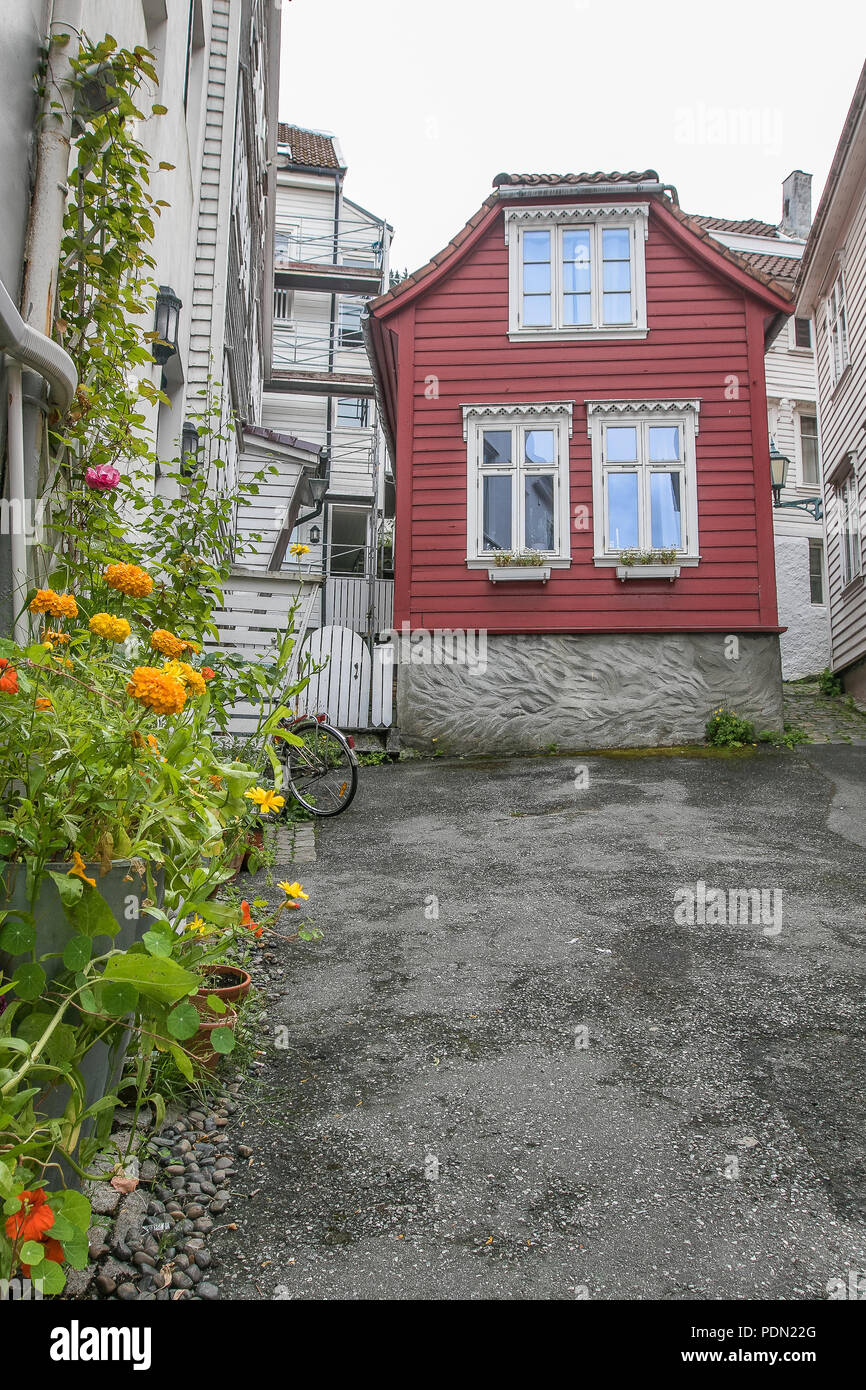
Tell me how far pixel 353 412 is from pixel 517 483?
1360cm

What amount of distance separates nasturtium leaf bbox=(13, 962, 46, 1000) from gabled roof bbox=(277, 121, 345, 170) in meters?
27.4

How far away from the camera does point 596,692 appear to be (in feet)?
36.3

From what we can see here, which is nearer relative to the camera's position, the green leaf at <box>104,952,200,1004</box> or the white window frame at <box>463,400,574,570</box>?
the green leaf at <box>104,952,200,1004</box>

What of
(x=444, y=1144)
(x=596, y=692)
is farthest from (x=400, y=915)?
(x=596, y=692)

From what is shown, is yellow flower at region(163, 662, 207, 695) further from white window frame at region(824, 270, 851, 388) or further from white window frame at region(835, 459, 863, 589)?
white window frame at region(824, 270, 851, 388)

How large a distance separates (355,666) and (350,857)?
222 inches

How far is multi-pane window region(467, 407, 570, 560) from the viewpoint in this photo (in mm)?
11438

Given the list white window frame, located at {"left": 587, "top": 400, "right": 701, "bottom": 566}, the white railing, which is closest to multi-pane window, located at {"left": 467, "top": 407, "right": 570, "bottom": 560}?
white window frame, located at {"left": 587, "top": 400, "right": 701, "bottom": 566}

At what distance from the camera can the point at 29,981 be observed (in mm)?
1702

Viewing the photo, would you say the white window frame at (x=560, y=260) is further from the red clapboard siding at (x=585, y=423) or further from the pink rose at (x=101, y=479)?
the pink rose at (x=101, y=479)

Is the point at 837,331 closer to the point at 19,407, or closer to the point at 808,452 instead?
the point at 808,452

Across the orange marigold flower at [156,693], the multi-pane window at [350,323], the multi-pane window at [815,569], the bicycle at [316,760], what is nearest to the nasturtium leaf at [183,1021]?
the orange marigold flower at [156,693]

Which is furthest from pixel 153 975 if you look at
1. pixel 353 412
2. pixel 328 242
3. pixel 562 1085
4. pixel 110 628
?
pixel 328 242

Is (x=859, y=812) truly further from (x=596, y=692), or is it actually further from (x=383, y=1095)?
(x=383, y=1095)
